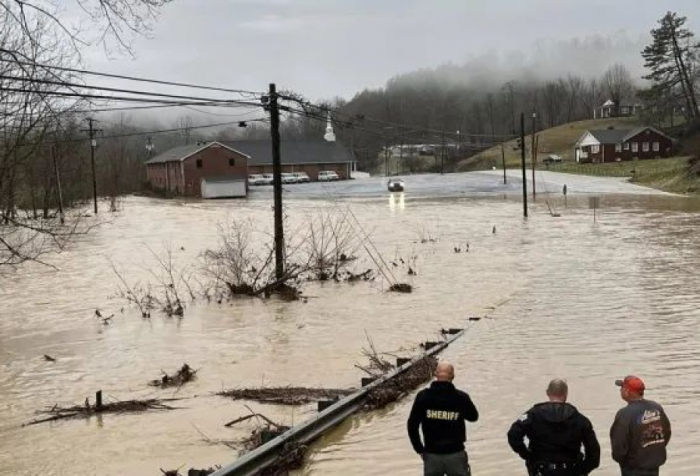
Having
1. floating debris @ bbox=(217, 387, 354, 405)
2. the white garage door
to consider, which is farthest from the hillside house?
floating debris @ bbox=(217, 387, 354, 405)

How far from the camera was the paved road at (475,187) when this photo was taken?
262 feet

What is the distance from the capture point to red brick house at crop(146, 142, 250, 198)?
9750 cm

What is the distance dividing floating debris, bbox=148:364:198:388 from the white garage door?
8430cm

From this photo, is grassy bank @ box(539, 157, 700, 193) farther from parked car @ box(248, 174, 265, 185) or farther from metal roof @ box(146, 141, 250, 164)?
metal roof @ box(146, 141, 250, 164)

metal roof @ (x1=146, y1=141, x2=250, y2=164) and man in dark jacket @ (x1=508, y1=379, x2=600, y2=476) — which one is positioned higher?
metal roof @ (x1=146, y1=141, x2=250, y2=164)

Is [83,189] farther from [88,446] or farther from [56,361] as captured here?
[88,446]

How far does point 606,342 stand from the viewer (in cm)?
1435

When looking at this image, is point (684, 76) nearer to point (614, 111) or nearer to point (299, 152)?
point (299, 152)

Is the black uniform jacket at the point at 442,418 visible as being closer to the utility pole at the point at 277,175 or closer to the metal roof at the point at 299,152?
the utility pole at the point at 277,175

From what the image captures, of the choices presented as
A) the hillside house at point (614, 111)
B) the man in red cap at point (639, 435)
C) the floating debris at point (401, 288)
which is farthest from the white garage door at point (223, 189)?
the hillside house at point (614, 111)

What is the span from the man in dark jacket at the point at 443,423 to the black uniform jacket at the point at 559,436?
562mm

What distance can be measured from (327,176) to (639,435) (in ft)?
375

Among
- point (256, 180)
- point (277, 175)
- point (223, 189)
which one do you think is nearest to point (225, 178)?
point (223, 189)

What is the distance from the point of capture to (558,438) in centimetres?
557
